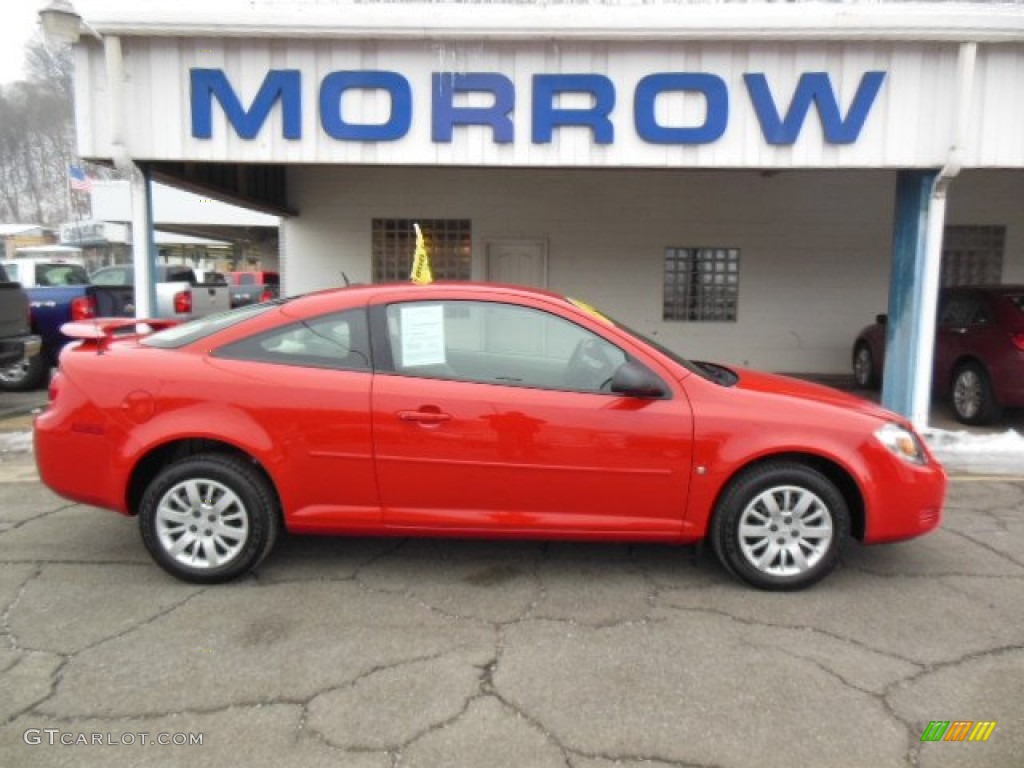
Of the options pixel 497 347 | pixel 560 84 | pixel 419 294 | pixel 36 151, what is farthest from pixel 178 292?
pixel 36 151

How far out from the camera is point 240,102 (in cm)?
675

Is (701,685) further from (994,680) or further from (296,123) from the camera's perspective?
(296,123)

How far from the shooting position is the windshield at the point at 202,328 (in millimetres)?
3918

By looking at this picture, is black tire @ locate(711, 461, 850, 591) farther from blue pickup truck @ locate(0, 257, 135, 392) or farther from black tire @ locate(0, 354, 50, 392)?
black tire @ locate(0, 354, 50, 392)

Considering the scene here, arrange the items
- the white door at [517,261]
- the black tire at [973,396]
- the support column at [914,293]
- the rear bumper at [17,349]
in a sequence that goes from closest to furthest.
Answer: the support column at [914,293] < the black tire at [973,396] < the rear bumper at [17,349] < the white door at [517,261]

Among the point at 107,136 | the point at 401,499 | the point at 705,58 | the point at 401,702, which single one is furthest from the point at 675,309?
the point at 401,702

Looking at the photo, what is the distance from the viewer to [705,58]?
6.66 m

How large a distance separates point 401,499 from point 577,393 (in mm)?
1025

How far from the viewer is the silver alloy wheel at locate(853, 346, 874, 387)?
10240 millimetres

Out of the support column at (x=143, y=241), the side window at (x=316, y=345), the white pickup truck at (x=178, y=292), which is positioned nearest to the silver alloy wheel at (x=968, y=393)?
the side window at (x=316, y=345)

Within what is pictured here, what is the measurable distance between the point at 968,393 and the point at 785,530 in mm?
5478

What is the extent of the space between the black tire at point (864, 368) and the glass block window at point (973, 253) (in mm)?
2377

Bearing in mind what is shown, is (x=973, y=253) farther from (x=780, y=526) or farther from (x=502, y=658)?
(x=502, y=658)

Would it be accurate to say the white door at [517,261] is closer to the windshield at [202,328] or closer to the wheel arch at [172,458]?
the windshield at [202,328]
